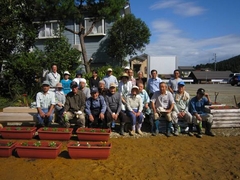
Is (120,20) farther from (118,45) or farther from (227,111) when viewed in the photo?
(227,111)

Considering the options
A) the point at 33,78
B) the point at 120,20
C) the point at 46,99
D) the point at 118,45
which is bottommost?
the point at 46,99

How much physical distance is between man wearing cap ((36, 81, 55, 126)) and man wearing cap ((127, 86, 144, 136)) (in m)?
2.33

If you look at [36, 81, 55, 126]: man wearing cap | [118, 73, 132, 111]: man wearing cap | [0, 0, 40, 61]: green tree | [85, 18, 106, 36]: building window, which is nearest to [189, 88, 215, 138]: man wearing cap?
[118, 73, 132, 111]: man wearing cap

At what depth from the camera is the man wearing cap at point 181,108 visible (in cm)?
592

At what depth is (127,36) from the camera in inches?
608

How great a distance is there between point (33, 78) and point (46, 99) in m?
4.44

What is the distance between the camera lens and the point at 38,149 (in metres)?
4.09

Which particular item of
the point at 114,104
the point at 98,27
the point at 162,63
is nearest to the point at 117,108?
the point at 114,104

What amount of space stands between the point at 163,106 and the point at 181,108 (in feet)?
1.92

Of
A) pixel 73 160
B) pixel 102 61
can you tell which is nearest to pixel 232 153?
pixel 73 160

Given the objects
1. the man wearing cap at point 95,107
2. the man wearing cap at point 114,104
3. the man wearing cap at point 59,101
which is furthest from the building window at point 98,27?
the man wearing cap at point 95,107

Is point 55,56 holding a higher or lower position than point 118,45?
lower

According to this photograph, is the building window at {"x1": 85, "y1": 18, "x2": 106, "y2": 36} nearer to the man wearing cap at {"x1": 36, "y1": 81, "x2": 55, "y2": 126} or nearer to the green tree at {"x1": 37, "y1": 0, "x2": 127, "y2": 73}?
the green tree at {"x1": 37, "y1": 0, "x2": 127, "y2": 73}

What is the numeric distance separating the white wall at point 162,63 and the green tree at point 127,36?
5.40m
